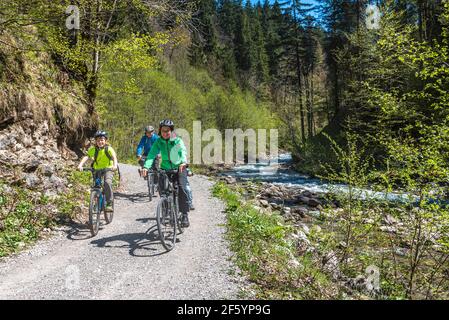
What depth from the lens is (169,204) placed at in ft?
22.3

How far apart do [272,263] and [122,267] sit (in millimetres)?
2756

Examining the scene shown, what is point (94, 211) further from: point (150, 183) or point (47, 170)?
point (150, 183)

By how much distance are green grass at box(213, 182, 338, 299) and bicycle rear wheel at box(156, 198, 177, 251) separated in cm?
132

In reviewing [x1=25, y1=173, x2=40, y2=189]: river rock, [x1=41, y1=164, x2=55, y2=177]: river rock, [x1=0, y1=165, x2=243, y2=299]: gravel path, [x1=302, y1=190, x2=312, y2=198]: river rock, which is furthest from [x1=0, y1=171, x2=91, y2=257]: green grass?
[x1=302, y1=190, x2=312, y2=198]: river rock

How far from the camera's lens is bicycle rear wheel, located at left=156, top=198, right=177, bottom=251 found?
21.3 ft

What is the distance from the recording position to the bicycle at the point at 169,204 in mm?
6691

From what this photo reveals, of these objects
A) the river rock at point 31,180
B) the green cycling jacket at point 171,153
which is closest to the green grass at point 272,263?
the green cycling jacket at point 171,153

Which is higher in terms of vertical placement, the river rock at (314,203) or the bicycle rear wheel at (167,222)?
the bicycle rear wheel at (167,222)

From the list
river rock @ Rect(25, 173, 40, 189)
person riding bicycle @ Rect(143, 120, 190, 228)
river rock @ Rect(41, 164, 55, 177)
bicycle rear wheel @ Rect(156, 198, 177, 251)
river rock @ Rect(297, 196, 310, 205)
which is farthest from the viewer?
river rock @ Rect(297, 196, 310, 205)

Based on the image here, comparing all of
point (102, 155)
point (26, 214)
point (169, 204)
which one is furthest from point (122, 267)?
point (26, 214)

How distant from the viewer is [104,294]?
481 centimetres

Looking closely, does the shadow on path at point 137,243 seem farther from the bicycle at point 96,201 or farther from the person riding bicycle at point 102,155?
the person riding bicycle at point 102,155

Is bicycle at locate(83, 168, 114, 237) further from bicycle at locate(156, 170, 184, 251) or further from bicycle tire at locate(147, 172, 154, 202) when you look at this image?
bicycle tire at locate(147, 172, 154, 202)

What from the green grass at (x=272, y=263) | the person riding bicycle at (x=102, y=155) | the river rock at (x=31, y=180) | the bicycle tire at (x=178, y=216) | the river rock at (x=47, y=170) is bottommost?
the green grass at (x=272, y=263)
